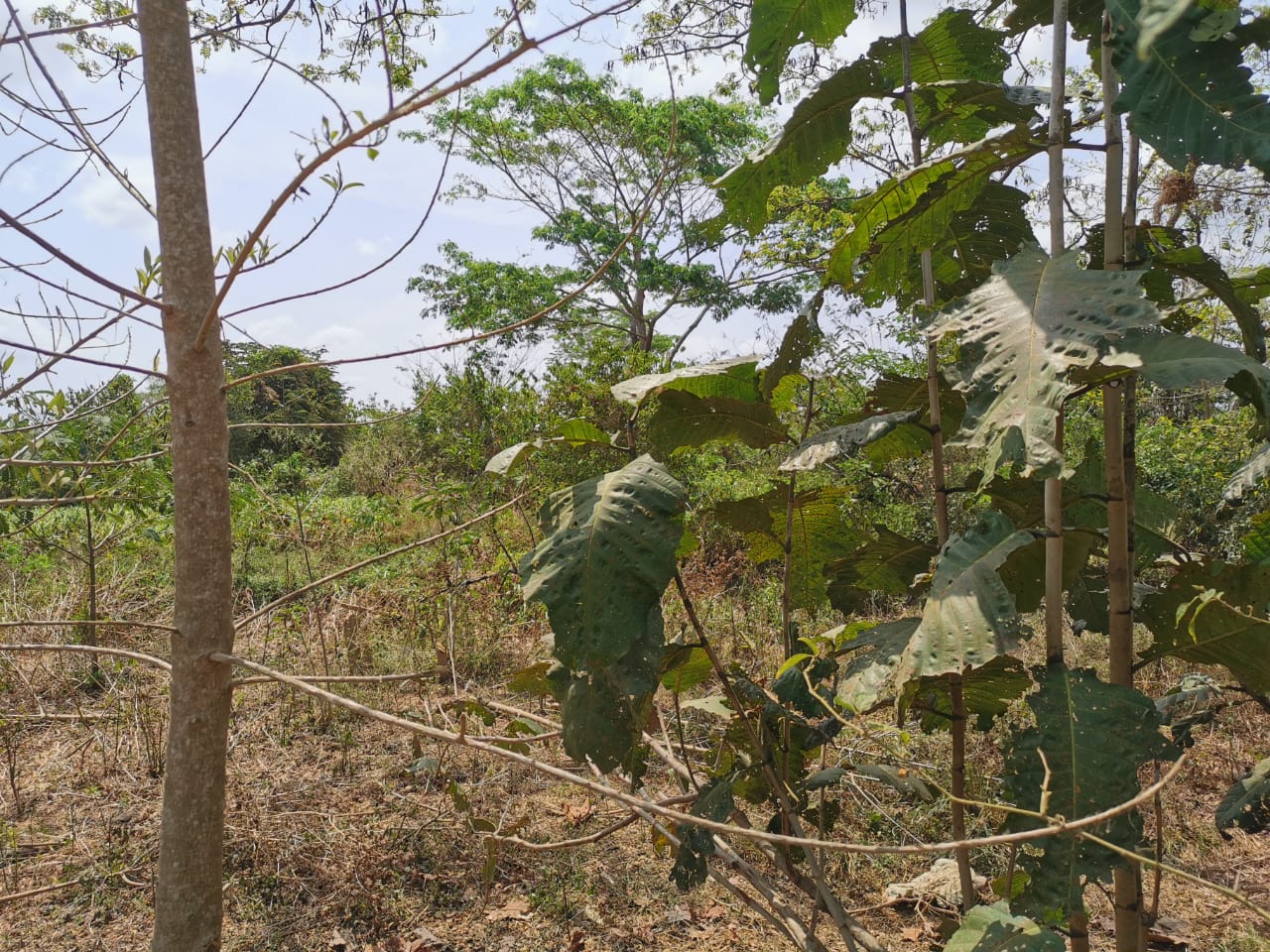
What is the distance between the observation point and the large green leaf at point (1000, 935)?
861 mm

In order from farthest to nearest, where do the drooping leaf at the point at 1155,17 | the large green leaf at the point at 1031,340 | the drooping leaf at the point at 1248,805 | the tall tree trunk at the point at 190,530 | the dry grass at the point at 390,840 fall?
1. the dry grass at the point at 390,840
2. the drooping leaf at the point at 1248,805
3. the tall tree trunk at the point at 190,530
4. the large green leaf at the point at 1031,340
5. the drooping leaf at the point at 1155,17

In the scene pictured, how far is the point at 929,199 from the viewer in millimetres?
1137

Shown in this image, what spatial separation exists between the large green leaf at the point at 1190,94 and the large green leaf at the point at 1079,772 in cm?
61

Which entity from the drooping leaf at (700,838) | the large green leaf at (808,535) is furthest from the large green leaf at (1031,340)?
the drooping leaf at (700,838)

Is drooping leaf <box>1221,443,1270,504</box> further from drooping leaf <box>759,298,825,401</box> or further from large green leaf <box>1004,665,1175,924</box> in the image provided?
drooping leaf <box>759,298,825,401</box>

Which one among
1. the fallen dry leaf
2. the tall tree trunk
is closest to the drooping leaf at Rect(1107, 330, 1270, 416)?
the tall tree trunk

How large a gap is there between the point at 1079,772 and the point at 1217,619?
0.33 m

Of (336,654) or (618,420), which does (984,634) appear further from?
(618,420)

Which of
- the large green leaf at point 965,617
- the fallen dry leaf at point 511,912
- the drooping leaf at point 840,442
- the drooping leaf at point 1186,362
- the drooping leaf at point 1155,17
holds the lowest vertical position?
the fallen dry leaf at point 511,912

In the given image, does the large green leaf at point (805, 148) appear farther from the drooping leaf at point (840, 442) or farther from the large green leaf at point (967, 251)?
the drooping leaf at point (840, 442)

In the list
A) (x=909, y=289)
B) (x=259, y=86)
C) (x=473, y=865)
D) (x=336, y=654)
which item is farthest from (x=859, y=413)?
(x=336, y=654)

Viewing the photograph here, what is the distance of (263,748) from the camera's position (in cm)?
328

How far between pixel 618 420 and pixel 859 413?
5607 mm

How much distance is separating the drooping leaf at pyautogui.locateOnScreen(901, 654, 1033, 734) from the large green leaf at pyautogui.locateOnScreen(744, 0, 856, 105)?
0.96 m
